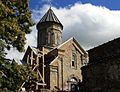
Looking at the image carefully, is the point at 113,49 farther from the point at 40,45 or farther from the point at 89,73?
the point at 40,45

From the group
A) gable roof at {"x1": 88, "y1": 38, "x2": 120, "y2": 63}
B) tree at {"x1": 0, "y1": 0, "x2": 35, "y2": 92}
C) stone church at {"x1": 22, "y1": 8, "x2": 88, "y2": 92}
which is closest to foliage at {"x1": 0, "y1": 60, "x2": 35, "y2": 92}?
tree at {"x1": 0, "y1": 0, "x2": 35, "y2": 92}

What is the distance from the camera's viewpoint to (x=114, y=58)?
2244cm

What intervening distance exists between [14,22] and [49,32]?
25.1 metres

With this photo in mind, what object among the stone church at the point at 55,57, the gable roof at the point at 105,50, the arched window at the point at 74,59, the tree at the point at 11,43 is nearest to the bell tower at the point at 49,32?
the stone church at the point at 55,57

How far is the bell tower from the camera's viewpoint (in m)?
41.5

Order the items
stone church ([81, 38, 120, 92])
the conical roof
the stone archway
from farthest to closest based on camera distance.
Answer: the conical roof < the stone archway < stone church ([81, 38, 120, 92])

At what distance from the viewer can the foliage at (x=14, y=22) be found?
1591cm

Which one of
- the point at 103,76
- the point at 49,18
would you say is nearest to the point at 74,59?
the point at 49,18

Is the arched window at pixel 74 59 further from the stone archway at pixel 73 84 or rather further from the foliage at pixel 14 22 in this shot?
the foliage at pixel 14 22

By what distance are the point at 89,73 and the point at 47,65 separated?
11.4 m

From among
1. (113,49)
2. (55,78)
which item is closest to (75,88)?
(55,78)

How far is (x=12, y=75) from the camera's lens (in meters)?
16.2

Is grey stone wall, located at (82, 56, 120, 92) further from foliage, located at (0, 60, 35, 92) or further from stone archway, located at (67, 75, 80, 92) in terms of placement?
stone archway, located at (67, 75, 80, 92)

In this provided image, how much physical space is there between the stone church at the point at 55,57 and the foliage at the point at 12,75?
15.7 m
